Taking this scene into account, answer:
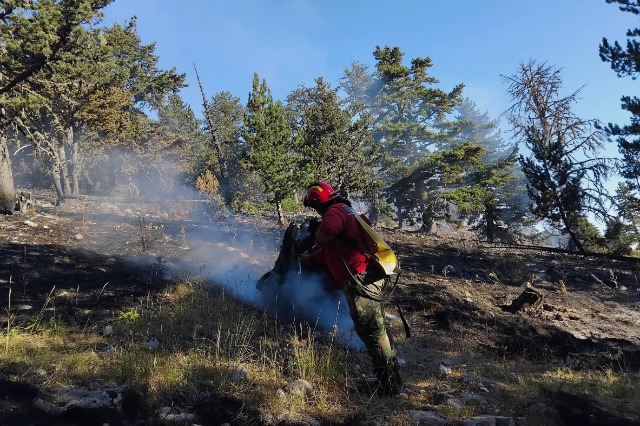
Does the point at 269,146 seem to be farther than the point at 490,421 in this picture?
Yes

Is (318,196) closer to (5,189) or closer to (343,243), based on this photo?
(343,243)

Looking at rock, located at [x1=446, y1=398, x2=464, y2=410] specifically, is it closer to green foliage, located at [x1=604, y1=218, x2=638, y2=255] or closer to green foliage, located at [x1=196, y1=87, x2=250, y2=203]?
green foliage, located at [x1=604, y1=218, x2=638, y2=255]

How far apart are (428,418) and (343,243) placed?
1613mm

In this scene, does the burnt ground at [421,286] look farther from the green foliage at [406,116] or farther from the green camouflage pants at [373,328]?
the green foliage at [406,116]

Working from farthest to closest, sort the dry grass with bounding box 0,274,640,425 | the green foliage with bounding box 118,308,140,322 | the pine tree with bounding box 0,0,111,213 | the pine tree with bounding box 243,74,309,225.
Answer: the pine tree with bounding box 243,74,309,225
the pine tree with bounding box 0,0,111,213
the green foliage with bounding box 118,308,140,322
the dry grass with bounding box 0,274,640,425

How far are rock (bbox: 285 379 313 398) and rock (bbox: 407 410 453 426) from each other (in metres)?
0.84

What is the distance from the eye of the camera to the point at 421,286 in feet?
27.3

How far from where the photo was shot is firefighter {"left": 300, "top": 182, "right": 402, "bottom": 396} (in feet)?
11.7

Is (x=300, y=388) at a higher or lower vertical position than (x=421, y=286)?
higher

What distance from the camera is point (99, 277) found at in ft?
21.3

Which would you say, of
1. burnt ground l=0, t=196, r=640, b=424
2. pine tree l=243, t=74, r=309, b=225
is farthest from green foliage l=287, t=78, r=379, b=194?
burnt ground l=0, t=196, r=640, b=424

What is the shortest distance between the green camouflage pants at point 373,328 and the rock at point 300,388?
64cm

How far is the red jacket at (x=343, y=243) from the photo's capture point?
362 cm

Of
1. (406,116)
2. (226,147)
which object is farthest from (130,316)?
(226,147)
